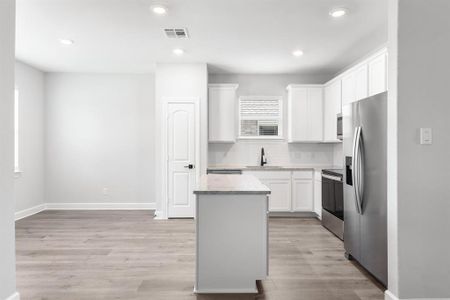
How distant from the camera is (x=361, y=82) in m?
4.19

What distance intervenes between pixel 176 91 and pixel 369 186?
3.61 meters

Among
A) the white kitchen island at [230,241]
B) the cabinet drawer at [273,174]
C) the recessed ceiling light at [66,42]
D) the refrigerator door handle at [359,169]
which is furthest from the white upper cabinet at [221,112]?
the white kitchen island at [230,241]

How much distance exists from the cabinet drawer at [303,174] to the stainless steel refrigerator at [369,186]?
2.05 meters

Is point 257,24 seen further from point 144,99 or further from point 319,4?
point 144,99

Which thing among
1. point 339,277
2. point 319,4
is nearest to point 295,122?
point 319,4

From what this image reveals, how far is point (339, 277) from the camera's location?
289 cm

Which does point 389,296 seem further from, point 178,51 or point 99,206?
point 99,206

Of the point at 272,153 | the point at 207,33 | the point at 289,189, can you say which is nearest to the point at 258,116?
the point at 272,153

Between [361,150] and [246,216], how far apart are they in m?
1.26

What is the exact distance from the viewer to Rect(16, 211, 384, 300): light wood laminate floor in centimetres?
261

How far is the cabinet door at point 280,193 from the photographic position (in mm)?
5305

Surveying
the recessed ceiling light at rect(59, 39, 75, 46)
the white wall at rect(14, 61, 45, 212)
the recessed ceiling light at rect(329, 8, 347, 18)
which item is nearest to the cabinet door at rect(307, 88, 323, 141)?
the recessed ceiling light at rect(329, 8, 347, 18)

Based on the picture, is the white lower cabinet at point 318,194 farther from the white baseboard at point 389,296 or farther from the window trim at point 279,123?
the white baseboard at point 389,296
